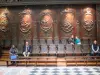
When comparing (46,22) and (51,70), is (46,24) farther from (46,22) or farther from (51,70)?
(51,70)

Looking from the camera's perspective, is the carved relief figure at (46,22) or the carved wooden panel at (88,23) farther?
the carved relief figure at (46,22)

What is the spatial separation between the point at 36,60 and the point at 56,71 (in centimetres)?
181

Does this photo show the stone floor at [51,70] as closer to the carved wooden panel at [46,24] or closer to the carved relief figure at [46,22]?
the carved wooden panel at [46,24]

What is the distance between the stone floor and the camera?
8771 millimetres

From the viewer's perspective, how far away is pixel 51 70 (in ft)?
30.6

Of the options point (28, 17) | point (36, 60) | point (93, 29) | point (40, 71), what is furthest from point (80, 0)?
point (40, 71)

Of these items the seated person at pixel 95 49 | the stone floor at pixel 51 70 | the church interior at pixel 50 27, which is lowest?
the stone floor at pixel 51 70

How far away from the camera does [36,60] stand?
34.7 feet

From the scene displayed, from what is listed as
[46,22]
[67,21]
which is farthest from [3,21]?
[67,21]

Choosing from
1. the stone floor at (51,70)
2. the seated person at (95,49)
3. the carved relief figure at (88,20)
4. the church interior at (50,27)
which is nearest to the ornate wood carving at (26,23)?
the church interior at (50,27)

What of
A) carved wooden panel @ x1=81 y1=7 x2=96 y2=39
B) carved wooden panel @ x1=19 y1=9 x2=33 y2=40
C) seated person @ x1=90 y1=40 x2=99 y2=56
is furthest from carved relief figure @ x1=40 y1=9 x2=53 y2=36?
seated person @ x1=90 y1=40 x2=99 y2=56

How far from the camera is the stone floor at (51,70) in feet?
28.8

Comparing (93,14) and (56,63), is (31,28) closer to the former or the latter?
(56,63)

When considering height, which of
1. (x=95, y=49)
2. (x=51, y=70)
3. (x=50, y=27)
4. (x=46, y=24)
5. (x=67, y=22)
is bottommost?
(x=51, y=70)
